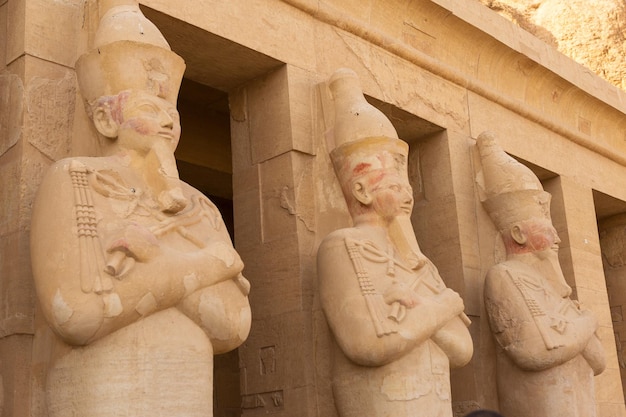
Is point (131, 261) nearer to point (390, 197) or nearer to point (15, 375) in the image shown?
point (15, 375)

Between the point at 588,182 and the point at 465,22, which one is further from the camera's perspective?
the point at 588,182

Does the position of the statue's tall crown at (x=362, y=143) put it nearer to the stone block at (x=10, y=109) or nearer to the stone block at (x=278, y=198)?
the stone block at (x=278, y=198)

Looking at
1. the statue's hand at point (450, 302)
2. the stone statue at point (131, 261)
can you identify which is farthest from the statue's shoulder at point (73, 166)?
the statue's hand at point (450, 302)

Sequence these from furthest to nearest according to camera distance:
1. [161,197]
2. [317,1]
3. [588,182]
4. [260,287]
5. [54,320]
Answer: [588,182] < [317,1] < [260,287] < [161,197] < [54,320]

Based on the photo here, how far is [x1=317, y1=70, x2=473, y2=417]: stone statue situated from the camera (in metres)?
4.59

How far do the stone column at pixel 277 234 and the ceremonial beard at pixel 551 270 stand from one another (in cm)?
183

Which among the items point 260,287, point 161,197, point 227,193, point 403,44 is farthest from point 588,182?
point 161,197

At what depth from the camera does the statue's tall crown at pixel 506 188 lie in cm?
636

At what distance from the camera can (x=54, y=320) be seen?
357cm

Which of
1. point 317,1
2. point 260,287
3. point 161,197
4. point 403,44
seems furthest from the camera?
point 403,44

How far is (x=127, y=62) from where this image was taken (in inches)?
163

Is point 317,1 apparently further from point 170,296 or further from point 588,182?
point 588,182

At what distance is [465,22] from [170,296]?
4.23 m

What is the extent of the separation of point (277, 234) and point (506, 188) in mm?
1987
